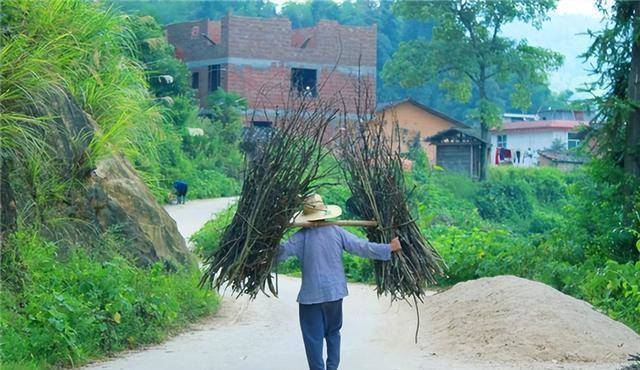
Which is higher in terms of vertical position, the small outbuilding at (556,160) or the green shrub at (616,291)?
the small outbuilding at (556,160)

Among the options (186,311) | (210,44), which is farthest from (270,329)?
(210,44)

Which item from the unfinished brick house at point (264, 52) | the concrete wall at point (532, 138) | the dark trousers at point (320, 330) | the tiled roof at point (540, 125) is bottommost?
the dark trousers at point (320, 330)

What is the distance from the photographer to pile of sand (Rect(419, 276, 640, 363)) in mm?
9477

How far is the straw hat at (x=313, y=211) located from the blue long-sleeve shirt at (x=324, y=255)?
90 millimetres

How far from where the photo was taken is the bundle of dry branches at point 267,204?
26.9ft

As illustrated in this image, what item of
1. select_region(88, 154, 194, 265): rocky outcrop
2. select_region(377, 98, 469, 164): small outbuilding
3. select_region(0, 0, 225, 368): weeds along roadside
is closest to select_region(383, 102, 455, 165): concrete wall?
select_region(377, 98, 469, 164): small outbuilding

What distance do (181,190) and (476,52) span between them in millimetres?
19709

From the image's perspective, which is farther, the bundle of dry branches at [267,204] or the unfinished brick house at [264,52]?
the unfinished brick house at [264,52]

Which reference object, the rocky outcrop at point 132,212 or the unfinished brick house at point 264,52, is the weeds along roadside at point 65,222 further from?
the unfinished brick house at point 264,52

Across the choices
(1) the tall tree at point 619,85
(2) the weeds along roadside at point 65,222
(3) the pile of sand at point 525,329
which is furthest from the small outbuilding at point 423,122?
(3) the pile of sand at point 525,329

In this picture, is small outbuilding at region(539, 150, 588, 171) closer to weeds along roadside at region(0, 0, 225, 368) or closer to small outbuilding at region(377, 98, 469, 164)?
small outbuilding at region(377, 98, 469, 164)

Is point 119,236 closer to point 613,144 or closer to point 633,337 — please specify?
point 633,337

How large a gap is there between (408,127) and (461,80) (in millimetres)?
3688

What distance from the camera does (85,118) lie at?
11781 mm
